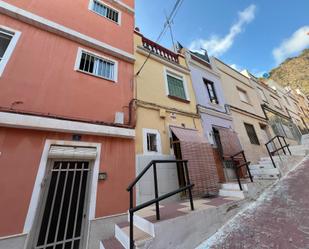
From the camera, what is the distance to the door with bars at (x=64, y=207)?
10.7 ft

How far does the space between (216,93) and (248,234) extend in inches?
313

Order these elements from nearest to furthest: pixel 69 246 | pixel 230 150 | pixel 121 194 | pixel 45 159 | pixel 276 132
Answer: pixel 69 246 < pixel 45 159 < pixel 121 194 < pixel 230 150 < pixel 276 132

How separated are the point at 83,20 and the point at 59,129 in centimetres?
500

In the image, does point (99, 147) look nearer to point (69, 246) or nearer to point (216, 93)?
point (69, 246)

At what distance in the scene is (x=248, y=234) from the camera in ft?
9.82

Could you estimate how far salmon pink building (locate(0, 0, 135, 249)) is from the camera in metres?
3.27

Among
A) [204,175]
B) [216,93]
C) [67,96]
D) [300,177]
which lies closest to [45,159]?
[67,96]

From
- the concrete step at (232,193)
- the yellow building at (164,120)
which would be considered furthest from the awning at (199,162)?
the concrete step at (232,193)

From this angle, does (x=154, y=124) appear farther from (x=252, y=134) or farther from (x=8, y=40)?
(x=252, y=134)

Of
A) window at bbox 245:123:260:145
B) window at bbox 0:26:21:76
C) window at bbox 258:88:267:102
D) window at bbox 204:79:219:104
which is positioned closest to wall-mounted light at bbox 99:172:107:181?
window at bbox 0:26:21:76

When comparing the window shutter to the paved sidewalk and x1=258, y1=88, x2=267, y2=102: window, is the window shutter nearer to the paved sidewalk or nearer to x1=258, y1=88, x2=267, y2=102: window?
the paved sidewalk

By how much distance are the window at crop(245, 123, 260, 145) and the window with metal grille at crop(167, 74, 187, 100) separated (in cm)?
515

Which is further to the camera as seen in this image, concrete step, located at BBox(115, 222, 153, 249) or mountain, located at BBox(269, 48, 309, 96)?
mountain, located at BBox(269, 48, 309, 96)

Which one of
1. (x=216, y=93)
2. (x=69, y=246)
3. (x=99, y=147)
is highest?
(x=216, y=93)
